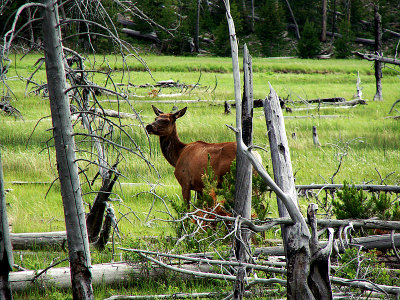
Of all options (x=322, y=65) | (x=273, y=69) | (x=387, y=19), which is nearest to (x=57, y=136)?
(x=273, y=69)

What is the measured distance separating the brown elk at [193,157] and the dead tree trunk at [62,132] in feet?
11.2

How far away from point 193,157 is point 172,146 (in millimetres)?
986

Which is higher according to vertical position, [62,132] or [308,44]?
[308,44]

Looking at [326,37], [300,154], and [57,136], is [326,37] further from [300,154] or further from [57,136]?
[57,136]

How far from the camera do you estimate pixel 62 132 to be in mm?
3758

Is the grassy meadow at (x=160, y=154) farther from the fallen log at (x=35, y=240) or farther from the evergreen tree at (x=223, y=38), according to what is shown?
the evergreen tree at (x=223, y=38)

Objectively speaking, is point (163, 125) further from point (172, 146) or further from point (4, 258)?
point (4, 258)

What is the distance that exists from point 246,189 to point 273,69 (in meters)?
34.8

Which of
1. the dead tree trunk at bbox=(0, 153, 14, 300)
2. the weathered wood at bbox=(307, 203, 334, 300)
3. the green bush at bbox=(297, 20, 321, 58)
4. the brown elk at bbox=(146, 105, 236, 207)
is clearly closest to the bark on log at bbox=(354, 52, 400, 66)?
the brown elk at bbox=(146, 105, 236, 207)

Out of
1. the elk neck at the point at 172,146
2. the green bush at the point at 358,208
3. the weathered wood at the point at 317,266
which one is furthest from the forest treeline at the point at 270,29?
the weathered wood at the point at 317,266

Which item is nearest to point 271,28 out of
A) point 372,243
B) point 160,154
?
point 160,154

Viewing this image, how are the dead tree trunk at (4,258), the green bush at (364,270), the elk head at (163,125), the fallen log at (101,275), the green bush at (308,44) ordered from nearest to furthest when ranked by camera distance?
the dead tree trunk at (4,258)
the green bush at (364,270)
the fallen log at (101,275)
the elk head at (163,125)
the green bush at (308,44)

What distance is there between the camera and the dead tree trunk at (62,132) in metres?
3.73

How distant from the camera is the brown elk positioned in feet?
23.8
